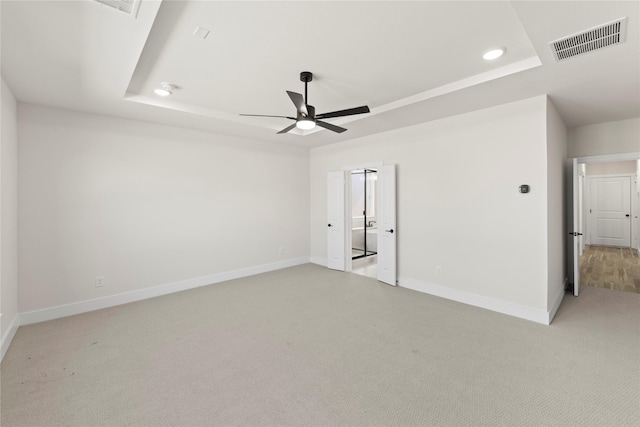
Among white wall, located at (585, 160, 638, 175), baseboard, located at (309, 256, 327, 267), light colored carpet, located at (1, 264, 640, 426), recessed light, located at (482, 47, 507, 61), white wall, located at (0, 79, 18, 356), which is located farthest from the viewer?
white wall, located at (585, 160, 638, 175)

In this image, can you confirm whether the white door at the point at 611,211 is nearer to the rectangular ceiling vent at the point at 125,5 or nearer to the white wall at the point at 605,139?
the white wall at the point at 605,139

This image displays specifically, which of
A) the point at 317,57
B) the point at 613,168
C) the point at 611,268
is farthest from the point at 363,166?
the point at 613,168

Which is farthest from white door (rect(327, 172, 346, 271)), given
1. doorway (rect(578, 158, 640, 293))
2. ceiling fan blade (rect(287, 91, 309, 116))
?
doorway (rect(578, 158, 640, 293))

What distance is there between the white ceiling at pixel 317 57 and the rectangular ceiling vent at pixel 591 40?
0.06 meters

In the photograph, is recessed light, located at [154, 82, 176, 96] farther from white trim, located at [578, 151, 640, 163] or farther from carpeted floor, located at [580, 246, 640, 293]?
carpeted floor, located at [580, 246, 640, 293]

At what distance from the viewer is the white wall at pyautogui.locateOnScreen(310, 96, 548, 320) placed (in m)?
3.44

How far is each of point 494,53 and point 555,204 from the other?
7.82ft

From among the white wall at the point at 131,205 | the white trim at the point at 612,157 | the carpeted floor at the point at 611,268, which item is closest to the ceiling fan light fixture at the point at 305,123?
the white wall at the point at 131,205

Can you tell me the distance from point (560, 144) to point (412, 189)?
2098mm

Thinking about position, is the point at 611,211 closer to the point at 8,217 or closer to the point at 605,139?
the point at 605,139

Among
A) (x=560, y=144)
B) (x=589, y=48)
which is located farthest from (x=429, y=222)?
(x=589, y=48)

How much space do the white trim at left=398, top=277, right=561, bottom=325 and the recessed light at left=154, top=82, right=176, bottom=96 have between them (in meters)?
4.26

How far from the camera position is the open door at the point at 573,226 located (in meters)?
4.23

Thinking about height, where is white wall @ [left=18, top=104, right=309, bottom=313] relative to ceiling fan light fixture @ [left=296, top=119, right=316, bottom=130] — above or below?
below
